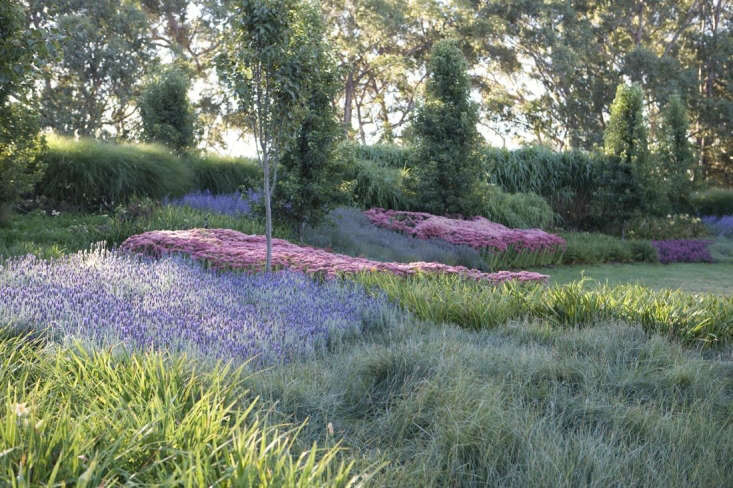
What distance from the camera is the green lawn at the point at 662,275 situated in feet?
30.0

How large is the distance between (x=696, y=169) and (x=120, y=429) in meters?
21.3

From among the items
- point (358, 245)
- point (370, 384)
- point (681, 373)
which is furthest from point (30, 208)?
point (681, 373)

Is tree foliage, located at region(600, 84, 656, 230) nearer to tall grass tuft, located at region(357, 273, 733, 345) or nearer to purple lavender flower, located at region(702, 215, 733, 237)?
purple lavender flower, located at region(702, 215, 733, 237)

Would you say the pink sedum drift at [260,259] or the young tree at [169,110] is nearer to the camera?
the pink sedum drift at [260,259]

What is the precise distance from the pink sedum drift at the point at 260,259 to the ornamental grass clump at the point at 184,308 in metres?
0.58

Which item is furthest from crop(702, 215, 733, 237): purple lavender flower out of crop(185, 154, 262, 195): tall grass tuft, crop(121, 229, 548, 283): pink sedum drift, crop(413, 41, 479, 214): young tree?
crop(121, 229, 548, 283): pink sedum drift

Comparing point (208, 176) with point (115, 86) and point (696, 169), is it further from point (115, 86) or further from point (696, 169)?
point (696, 169)

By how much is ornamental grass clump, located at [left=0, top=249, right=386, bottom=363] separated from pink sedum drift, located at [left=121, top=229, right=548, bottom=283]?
58 centimetres

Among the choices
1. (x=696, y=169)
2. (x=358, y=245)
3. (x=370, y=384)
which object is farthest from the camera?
(x=696, y=169)

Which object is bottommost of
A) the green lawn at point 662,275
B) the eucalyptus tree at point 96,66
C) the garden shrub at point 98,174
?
the green lawn at point 662,275

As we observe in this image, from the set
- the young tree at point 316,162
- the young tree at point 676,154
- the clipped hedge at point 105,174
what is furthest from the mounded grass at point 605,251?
the clipped hedge at point 105,174

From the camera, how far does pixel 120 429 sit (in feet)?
6.64

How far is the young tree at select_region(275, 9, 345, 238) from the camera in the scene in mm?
9316

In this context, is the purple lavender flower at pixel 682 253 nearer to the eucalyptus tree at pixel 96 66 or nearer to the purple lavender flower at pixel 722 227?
the purple lavender flower at pixel 722 227
